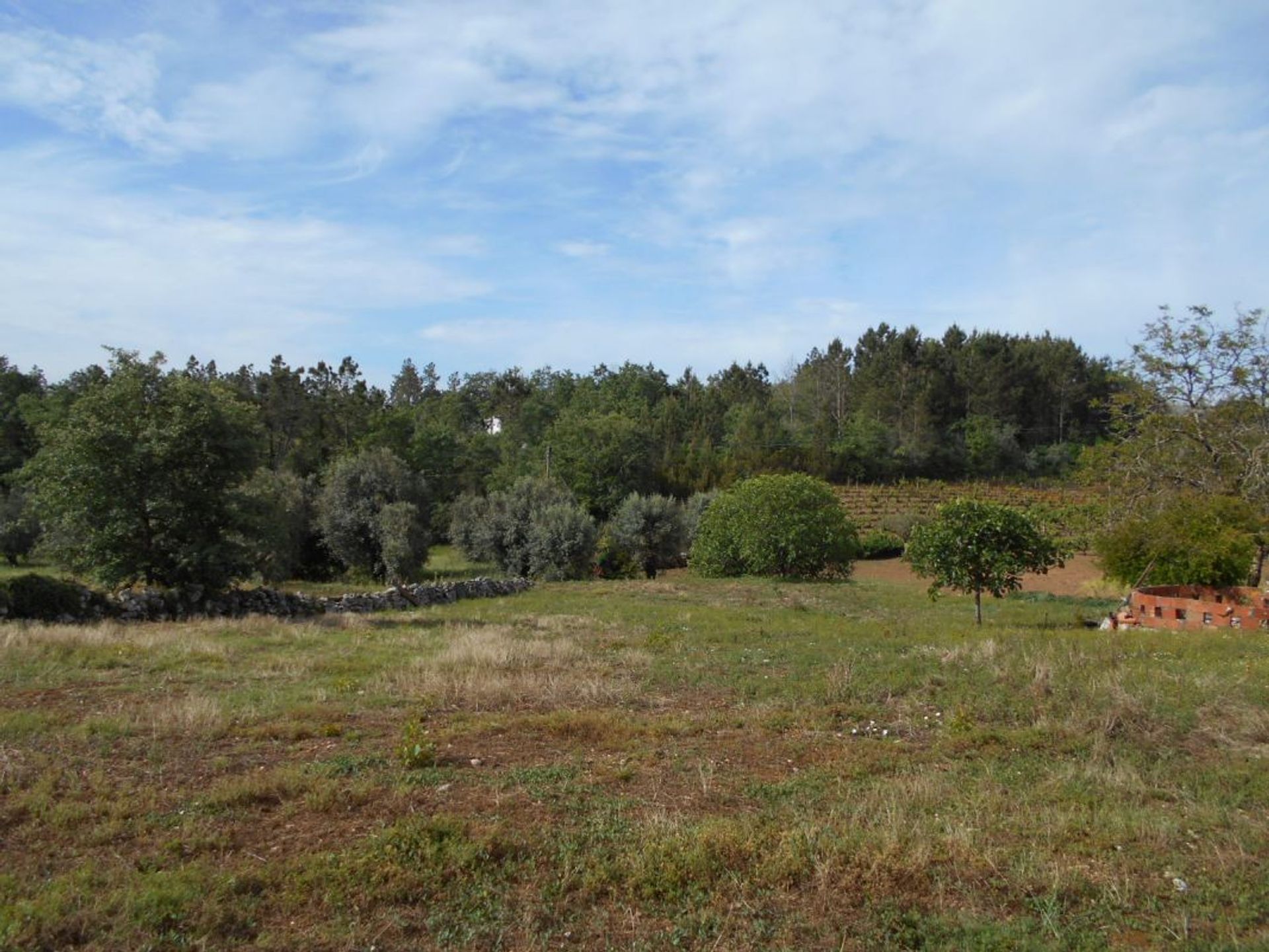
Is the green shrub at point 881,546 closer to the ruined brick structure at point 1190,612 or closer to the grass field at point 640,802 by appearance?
the ruined brick structure at point 1190,612

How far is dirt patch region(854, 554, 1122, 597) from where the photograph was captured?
1222 inches

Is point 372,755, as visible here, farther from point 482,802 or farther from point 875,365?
point 875,365

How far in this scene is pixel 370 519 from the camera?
37594 mm

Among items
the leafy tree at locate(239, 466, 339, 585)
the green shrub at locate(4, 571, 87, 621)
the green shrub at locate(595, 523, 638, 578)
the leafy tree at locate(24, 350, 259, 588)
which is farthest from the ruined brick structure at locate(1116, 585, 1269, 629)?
the green shrub at locate(595, 523, 638, 578)

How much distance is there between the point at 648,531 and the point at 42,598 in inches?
1061

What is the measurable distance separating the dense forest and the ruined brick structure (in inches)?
1446

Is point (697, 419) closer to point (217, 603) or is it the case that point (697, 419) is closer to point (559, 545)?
point (559, 545)

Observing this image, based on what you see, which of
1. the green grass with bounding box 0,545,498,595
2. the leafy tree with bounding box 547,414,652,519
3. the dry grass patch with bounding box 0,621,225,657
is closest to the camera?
the dry grass patch with bounding box 0,621,225,657

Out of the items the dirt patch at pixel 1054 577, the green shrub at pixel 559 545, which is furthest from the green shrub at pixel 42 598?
the dirt patch at pixel 1054 577

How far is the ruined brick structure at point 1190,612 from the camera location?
1622 centimetres

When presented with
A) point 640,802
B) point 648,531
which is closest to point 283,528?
point 640,802

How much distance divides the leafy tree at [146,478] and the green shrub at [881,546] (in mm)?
37205

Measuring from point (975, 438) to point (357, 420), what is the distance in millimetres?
53929

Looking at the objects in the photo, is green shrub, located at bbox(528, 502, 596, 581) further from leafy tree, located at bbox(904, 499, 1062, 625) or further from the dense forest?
leafy tree, located at bbox(904, 499, 1062, 625)
